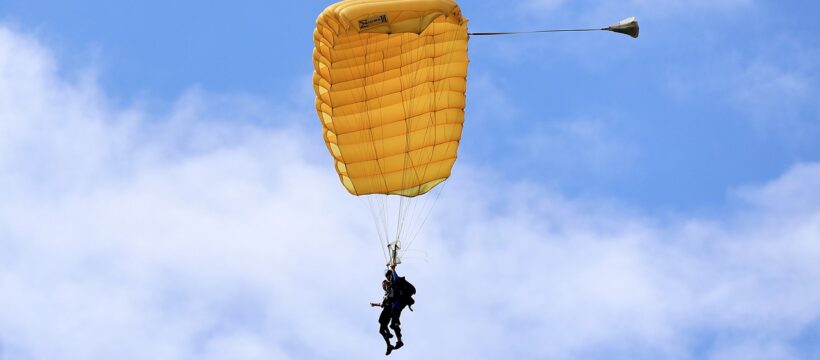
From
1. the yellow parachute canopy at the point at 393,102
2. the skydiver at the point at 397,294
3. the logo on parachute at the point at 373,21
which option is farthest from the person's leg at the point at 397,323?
the logo on parachute at the point at 373,21

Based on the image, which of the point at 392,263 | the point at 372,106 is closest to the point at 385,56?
the point at 372,106

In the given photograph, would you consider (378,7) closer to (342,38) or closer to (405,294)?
(342,38)

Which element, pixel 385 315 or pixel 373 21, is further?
pixel 385 315

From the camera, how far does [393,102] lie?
50.9 m

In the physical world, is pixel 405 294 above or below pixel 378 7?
below

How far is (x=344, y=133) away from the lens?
51.0 meters

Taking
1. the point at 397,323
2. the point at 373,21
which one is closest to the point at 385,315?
the point at 397,323

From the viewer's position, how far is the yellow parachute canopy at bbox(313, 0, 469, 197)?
5006 centimetres

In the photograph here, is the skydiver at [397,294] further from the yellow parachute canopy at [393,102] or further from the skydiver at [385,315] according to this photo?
the yellow parachute canopy at [393,102]

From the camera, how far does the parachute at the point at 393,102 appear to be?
50.1 meters

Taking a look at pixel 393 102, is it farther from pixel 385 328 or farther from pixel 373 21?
pixel 385 328

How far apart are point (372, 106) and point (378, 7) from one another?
11.2 feet

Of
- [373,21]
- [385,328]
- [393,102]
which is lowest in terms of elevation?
[385,328]

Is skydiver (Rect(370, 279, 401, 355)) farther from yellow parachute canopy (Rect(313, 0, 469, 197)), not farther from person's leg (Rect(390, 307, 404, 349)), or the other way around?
yellow parachute canopy (Rect(313, 0, 469, 197))
